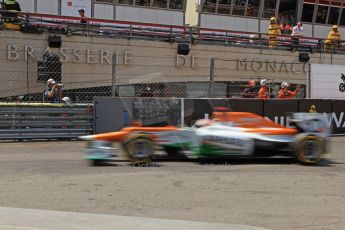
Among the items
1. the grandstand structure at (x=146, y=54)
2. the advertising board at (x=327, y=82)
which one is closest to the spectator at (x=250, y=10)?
the grandstand structure at (x=146, y=54)

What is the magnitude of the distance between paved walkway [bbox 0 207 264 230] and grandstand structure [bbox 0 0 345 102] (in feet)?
32.3

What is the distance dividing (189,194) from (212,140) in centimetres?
274

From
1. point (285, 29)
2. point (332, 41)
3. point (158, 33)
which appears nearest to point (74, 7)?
point (158, 33)

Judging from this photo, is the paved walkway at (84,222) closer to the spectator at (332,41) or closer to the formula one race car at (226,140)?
the formula one race car at (226,140)

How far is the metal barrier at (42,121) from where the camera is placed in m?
14.1

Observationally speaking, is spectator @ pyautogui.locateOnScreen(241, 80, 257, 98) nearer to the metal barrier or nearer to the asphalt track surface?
the metal barrier

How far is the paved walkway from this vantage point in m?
5.58

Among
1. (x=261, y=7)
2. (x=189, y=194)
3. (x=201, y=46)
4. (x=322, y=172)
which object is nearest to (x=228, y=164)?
(x=322, y=172)

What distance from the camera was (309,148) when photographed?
10141mm

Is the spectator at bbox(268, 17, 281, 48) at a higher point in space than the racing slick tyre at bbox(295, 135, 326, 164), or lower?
higher

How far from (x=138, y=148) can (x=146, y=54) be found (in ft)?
42.7

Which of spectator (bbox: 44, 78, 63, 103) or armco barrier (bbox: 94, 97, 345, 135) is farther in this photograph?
spectator (bbox: 44, 78, 63, 103)

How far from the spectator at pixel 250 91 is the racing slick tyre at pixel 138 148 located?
8.45m

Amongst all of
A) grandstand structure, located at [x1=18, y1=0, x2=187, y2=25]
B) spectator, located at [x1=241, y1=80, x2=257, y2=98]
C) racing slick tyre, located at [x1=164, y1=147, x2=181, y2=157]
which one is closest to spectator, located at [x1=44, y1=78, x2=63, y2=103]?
spectator, located at [x1=241, y1=80, x2=257, y2=98]
